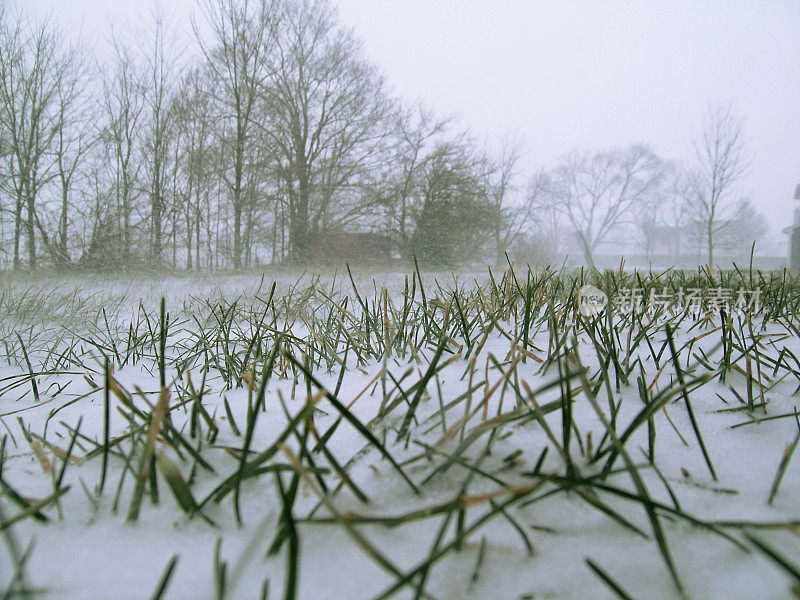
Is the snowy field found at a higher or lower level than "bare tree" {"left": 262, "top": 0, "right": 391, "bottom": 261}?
lower

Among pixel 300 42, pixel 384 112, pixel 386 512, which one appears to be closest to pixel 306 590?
pixel 386 512

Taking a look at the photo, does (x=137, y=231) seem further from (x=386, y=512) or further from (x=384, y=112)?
(x=386, y=512)

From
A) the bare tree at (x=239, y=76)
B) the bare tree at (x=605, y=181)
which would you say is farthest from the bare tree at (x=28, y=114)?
the bare tree at (x=605, y=181)

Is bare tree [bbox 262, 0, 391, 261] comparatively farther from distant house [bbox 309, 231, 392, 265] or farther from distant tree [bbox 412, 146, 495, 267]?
distant tree [bbox 412, 146, 495, 267]

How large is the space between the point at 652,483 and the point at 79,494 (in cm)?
47

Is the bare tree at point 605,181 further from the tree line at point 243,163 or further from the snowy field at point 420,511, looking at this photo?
the snowy field at point 420,511

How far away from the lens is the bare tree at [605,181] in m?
9.87

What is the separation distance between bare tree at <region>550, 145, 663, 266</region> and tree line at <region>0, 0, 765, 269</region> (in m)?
5.30

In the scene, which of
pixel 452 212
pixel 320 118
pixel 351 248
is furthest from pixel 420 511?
pixel 320 118

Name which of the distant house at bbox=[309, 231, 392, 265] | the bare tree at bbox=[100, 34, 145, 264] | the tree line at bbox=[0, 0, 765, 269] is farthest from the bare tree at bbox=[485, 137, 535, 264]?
the bare tree at bbox=[100, 34, 145, 264]

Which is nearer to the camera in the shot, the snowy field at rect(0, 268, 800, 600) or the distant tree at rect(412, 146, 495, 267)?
the snowy field at rect(0, 268, 800, 600)

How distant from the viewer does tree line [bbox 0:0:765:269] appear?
337cm

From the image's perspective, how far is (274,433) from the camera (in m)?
0.40

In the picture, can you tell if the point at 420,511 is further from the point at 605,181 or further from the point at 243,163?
the point at 605,181
